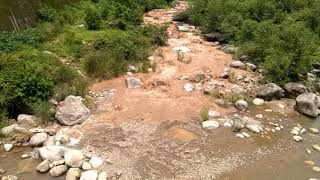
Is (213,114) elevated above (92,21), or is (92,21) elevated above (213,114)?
(92,21)

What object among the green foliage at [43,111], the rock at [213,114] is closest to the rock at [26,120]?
the green foliage at [43,111]

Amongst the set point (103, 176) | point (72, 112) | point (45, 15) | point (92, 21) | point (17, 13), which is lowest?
point (103, 176)

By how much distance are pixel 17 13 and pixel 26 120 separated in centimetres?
668

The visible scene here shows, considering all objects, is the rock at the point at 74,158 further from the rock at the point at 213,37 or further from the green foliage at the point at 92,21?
the rock at the point at 213,37

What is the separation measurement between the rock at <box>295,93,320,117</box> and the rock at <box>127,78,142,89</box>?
4.71m

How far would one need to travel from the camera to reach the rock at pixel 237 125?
34.0 feet

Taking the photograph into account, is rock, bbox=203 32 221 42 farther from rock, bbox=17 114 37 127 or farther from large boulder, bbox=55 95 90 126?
rock, bbox=17 114 37 127

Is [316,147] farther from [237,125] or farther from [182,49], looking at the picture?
[182,49]

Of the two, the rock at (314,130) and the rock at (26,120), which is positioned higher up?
the rock at (26,120)

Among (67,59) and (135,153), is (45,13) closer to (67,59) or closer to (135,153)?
(67,59)

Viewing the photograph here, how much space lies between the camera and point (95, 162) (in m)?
8.75

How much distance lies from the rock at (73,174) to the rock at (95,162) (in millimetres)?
332

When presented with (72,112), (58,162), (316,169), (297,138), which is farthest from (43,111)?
(316,169)

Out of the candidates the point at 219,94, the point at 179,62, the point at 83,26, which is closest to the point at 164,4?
the point at 83,26
